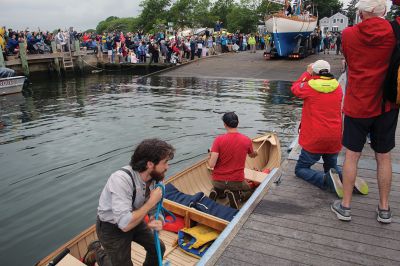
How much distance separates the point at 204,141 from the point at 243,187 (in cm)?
552

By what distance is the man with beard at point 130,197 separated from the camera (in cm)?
272

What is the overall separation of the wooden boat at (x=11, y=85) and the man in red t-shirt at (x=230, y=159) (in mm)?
16839

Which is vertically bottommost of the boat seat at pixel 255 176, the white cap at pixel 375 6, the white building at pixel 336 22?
the boat seat at pixel 255 176

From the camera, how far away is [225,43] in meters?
34.0

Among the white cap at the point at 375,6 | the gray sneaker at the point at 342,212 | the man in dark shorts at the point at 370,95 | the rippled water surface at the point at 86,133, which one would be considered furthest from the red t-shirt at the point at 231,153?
the rippled water surface at the point at 86,133

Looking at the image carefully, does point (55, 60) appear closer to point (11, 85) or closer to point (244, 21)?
point (11, 85)

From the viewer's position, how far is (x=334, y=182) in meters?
4.02

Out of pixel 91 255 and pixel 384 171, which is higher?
pixel 384 171

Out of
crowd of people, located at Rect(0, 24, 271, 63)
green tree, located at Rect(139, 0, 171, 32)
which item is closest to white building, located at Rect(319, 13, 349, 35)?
green tree, located at Rect(139, 0, 171, 32)

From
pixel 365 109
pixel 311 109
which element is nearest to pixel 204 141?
pixel 311 109

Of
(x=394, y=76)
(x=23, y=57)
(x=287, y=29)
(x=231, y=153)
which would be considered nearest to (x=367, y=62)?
(x=394, y=76)

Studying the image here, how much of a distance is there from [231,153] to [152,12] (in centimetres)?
9007

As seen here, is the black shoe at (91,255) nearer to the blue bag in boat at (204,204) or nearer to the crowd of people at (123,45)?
the blue bag in boat at (204,204)

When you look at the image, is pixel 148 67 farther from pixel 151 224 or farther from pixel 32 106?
pixel 151 224
